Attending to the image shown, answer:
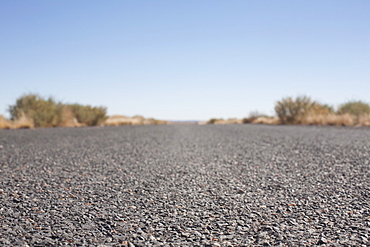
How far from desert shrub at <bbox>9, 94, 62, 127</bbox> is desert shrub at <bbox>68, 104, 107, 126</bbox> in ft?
7.68

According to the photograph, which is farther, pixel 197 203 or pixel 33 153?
pixel 33 153

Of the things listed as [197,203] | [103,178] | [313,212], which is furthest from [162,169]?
[313,212]

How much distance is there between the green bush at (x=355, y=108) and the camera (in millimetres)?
17016

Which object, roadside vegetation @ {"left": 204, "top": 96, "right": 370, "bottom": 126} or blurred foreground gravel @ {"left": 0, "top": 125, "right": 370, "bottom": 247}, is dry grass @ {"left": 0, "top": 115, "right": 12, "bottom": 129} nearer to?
blurred foreground gravel @ {"left": 0, "top": 125, "right": 370, "bottom": 247}

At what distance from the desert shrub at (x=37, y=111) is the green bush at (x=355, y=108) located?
51.7ft

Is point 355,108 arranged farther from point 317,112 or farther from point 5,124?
point 5,124

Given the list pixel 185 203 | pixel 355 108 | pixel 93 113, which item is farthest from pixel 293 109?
pixel 185 203

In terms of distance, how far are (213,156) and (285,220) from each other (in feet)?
10.0

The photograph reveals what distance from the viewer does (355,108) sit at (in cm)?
1750

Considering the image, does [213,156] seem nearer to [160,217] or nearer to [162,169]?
[162,169]

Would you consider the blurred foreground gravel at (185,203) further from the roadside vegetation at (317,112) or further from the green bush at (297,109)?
the green bush at (297,109)

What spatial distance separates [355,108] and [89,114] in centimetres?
1575

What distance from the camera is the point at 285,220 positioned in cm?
204

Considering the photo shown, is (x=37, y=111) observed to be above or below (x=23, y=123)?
above
